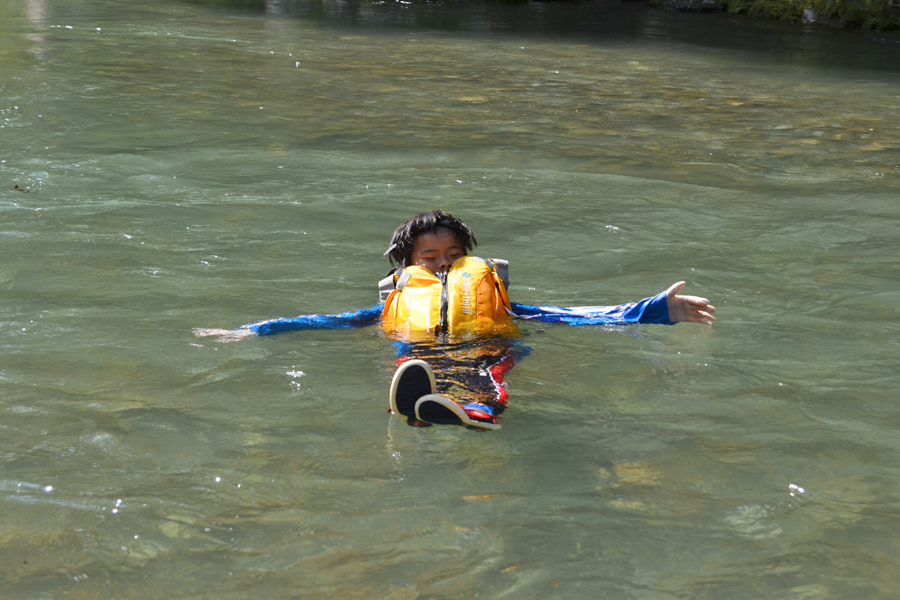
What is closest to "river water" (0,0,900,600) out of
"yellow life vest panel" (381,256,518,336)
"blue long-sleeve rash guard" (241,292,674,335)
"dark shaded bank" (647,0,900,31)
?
"blue long-sleeve rash guard" (241,292,674,335)

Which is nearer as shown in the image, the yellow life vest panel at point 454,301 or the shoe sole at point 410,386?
the shoe sole at point 410,386

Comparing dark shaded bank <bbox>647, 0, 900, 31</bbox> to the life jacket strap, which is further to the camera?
dark shaded bank <bbox>647, 0, 900, 31</bbox>

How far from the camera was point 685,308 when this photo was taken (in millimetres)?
4430

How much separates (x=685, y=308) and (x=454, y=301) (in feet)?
3.57

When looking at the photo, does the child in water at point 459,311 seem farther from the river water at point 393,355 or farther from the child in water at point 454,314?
the river water at point 393,355

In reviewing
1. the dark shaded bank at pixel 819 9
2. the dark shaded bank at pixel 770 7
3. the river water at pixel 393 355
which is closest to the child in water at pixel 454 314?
the river water at pixel 393 355

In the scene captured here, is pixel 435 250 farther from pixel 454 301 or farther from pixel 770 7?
pixel 770 7

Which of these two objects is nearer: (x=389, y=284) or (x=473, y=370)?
(x=473, y=370)

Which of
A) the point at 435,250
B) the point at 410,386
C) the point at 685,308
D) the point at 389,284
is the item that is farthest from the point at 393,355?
the point at 685,308

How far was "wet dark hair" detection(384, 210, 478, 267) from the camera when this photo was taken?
16.2ft

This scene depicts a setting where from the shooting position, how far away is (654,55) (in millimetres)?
17797

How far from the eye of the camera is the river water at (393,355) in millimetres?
3039

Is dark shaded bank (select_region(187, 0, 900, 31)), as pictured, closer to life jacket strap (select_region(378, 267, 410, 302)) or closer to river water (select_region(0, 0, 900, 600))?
river water (select_region(0, 0, 900, 600))

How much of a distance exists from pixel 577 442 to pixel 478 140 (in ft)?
21.6
